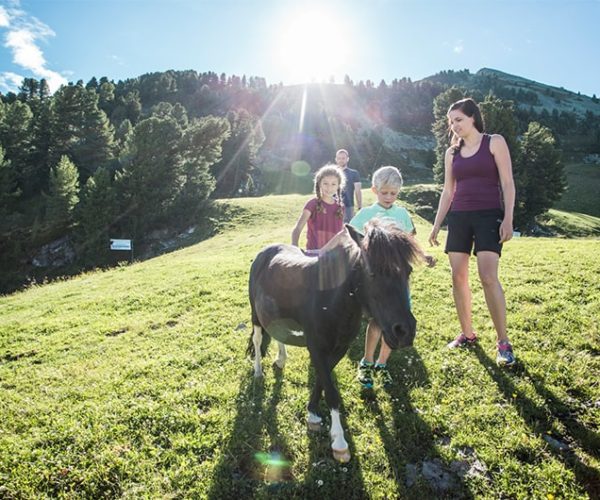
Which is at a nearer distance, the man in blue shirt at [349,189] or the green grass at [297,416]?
the green grass at [297,416]

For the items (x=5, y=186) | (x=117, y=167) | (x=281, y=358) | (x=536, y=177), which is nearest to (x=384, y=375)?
(x=281, y=358)

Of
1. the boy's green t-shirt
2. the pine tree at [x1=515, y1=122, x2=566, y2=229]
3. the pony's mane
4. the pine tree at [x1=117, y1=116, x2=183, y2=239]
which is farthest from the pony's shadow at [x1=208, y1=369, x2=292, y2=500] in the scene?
the pine tree at [x1=117, y1=116, x2=183, y2=239]

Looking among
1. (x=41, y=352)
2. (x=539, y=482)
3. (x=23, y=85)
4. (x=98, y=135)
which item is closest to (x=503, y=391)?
(x=539, y=482)

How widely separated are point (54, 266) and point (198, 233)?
856 inches

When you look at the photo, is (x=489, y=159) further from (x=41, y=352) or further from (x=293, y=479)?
(x=41, y=352)

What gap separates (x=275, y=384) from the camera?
5.95m

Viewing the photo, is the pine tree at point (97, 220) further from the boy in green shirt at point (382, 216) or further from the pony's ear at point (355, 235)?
the pony's ear at point (355, 235)

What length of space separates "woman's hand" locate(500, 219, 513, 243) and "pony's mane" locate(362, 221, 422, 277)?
2.47 m

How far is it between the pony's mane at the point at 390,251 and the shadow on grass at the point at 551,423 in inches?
112

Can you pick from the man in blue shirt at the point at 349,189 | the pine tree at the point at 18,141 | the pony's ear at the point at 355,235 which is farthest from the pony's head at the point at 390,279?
the pine tree at the point at 18,141

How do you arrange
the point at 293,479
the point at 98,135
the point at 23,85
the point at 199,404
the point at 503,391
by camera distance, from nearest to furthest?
the point at 293,479, the point at 503,391, the point at 199,404, the point at 98,135, the point at 23,85

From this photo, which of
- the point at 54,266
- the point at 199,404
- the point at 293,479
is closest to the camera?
the point at 293,479

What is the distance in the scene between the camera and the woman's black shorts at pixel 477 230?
547 cm

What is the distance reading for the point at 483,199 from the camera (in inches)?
217
